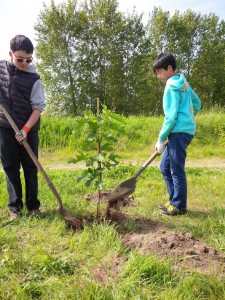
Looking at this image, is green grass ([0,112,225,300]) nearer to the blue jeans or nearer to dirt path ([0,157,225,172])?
the blue jeans

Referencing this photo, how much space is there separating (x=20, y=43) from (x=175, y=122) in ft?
5.86

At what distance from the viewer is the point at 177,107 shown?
327cm

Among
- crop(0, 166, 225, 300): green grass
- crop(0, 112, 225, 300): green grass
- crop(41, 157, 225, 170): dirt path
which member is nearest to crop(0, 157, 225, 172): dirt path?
crop(41, 157, 225, 170): dirt path

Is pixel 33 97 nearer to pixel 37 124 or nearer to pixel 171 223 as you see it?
pixel 37 124

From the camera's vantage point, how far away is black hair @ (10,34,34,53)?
2.88 meters

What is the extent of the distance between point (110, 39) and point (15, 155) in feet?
61.8

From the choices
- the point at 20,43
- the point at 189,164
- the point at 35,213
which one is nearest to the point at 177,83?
the point at 20,43

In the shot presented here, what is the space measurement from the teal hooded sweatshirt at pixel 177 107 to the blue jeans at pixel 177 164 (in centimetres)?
8

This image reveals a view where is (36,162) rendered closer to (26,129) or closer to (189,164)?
(26,129)

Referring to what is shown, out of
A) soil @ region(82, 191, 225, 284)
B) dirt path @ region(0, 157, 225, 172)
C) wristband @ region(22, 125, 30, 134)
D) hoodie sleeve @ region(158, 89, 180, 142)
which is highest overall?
hoodie sleeve @ region(158, 89, 180, 142)

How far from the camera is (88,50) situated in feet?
66.7

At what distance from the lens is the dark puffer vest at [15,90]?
308 centimetres

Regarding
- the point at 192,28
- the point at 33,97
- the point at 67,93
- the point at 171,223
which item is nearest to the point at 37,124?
the point at 33,97

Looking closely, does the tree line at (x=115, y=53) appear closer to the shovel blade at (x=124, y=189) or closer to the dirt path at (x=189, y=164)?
the dirt path at (x=189, y=164)
